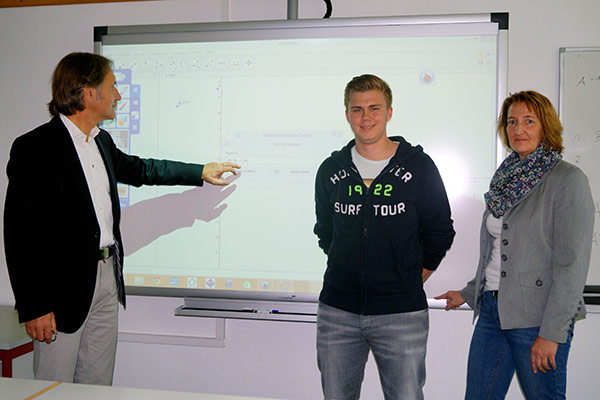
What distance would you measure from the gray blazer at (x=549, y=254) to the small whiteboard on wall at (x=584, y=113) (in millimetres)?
853

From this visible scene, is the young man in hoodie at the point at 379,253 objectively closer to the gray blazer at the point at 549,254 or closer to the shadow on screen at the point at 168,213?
the gray blazer at the point at 549,254

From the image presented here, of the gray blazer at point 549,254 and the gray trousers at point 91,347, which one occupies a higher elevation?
the gray blazer at point 549,254

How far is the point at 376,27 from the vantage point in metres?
2.37

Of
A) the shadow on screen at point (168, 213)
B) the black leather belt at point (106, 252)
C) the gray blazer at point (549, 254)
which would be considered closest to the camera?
the gray blazer at point (549, 254)

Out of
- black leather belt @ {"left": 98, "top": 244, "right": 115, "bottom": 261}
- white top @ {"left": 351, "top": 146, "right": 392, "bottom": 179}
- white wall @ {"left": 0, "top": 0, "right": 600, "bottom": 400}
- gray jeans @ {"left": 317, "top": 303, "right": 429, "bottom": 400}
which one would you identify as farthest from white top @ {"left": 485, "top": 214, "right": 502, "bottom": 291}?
black leather belt @ {"left": 98, "top": 244, "right": 115, "bottom": 261}

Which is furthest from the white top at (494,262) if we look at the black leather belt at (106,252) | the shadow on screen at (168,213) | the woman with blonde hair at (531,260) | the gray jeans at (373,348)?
the black leather belt at (106,252)

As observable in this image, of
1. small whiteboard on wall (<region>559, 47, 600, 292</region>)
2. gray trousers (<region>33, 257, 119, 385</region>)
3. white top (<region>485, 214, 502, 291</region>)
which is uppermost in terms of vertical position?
small whiteboard on wall (<region>559, 47, 600, 292</region>)

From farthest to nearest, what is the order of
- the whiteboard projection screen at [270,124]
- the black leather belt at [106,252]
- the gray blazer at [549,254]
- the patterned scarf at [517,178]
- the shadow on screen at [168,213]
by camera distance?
the shadow on screen at [168,213]
the whiteboard projection screen at [270,124]
the black leather belt at [106,252]
the patterned scarf at [517,178]
the gray blazer at [549,254]

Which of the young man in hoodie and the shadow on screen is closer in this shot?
the young man in hoodie

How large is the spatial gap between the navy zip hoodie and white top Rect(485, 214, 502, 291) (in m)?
0.17

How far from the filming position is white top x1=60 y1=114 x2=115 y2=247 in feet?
6.17

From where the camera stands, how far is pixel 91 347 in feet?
6.18

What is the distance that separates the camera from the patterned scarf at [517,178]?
1.70 meters

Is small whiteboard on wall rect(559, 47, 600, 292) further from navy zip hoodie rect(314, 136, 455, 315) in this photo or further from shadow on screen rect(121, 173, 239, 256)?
shadow on screen rect(121, 173, 239, 256)
